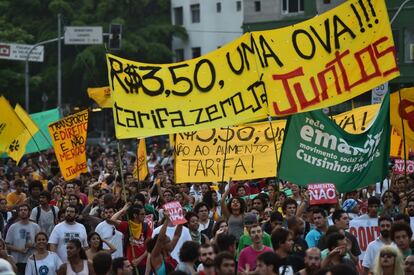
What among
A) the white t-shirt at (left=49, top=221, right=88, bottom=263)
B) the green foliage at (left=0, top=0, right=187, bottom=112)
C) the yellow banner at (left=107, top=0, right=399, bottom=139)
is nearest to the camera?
the yellow banner at (left=107, top=0, right=399, bottom=139)

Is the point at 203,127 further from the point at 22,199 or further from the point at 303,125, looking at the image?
the point at 22,199

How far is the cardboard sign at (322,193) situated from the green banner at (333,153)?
0.25 meters

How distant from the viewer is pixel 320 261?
11.1 m

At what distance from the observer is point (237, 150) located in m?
21.3

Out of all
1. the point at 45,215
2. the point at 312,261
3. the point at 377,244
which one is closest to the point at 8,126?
the point at 45,215

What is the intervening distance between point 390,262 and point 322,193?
176 inches

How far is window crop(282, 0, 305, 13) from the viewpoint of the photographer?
173ft

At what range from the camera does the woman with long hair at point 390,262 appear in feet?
35.1

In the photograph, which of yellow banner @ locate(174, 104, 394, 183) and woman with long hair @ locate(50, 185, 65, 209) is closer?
woman with long hair @ locate(50, 185, 65, 209)

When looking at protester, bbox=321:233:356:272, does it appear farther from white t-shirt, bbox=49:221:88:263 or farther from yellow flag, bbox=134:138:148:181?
yellow flag, bbox=134:138:148:181

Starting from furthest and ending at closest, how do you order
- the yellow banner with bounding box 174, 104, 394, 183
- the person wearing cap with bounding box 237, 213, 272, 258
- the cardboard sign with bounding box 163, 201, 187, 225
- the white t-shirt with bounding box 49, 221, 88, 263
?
1. the yellow banner with bounding box 174, 104, 394, 183
2. the white t-shirt with bounding box 49, 221, 88, 263
3. the cardboard sign with bounding box 163, 201, 187, 225
4. the person wearing cap with bounding box 237, 213, 272, 258

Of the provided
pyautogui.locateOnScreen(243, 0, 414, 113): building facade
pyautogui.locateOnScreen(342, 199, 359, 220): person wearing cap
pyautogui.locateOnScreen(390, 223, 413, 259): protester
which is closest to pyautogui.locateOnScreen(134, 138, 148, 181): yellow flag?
pyautogui.locateOnScreen(342, 199, 359, 220): person wearing cap

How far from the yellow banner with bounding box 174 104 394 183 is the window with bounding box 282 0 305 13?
31.1 meters

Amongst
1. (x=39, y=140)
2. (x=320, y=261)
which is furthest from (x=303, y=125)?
(x=39, y=140)
